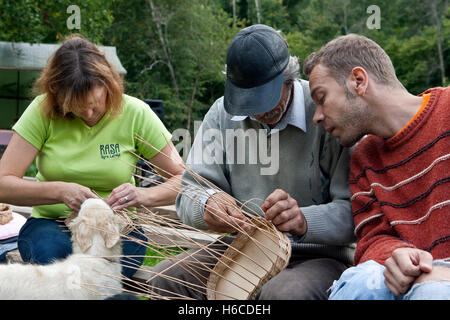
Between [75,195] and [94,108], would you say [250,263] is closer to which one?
[75,195]

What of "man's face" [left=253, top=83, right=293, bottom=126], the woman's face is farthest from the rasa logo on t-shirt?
"man's face" [left=253, top=83, right=293, bottom=126]

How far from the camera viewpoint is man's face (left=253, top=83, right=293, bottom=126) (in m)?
2.23

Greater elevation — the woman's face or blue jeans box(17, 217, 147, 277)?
the woman's face

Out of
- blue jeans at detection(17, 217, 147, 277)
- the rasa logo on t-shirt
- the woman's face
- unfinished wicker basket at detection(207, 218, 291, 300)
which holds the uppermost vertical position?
the woman's face

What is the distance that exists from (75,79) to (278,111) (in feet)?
3.57

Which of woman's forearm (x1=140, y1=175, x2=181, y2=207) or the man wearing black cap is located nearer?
the man wearing black cap

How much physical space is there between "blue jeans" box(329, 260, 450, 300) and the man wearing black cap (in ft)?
0.73

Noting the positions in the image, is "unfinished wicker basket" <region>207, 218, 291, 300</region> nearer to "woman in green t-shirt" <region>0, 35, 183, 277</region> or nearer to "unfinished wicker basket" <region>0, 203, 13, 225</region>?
"woman in green t-shirt" <region>0, 35, 183, 277</region>

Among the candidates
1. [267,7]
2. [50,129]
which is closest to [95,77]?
[50,129]

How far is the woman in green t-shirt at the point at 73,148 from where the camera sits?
2.62m

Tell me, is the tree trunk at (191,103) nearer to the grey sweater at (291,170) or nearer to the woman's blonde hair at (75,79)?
the woman's blonde hair at (75,79)

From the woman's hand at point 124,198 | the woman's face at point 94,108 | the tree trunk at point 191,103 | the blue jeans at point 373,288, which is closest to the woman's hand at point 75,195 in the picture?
the woman's hand at point 124,198

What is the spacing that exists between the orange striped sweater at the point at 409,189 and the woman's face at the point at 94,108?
55.9 inches

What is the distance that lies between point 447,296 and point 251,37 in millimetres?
1222
